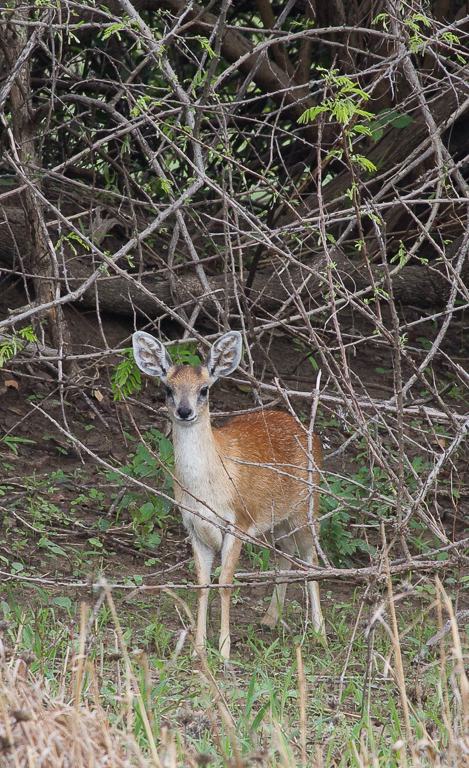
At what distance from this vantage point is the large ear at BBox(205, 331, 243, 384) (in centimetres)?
551

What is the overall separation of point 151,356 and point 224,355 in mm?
453

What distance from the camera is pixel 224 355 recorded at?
5.61 meters

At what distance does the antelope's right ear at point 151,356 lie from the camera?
5543mm

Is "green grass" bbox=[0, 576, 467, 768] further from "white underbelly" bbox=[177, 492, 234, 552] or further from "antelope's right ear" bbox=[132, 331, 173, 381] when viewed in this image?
"antelope's right ear" bbox=[132, 331, 173, 381]

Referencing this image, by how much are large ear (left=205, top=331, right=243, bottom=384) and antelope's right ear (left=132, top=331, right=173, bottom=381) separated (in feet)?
0.87

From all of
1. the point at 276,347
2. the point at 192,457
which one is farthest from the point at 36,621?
the point at 276,347

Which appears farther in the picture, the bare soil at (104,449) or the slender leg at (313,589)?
the bare soil at (104,449)

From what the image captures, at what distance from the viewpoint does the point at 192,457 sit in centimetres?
538

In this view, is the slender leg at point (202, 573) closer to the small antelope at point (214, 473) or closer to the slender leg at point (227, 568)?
the small antelope at point (214, 473)

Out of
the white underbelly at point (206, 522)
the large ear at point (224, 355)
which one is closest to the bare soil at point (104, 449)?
the white underbelly at point (206, 522)

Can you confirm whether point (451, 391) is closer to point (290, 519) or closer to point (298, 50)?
point (290, 519)

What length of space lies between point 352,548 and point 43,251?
3312mm

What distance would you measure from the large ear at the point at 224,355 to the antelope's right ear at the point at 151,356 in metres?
0.26

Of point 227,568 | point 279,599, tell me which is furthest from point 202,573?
point 279,599
